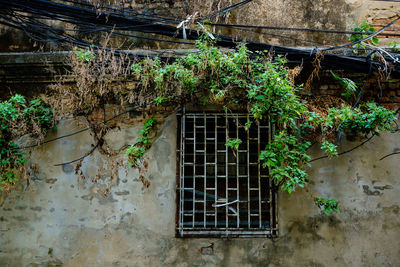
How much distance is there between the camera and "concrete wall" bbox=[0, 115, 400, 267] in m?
4.18

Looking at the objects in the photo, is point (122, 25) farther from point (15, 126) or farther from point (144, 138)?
point (15, 126)

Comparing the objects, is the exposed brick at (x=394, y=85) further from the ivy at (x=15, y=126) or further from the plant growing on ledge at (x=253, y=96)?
the ivy at (x=15, y=126)

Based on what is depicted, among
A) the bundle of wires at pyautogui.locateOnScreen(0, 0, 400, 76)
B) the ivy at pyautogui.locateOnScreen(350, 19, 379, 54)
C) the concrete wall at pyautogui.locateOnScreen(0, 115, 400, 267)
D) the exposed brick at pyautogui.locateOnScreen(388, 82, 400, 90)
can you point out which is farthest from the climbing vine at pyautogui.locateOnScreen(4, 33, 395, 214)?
the ivy at pyautogui.locateOnScreen(350, 19, 379, 54)

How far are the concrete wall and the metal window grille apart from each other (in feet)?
0.42

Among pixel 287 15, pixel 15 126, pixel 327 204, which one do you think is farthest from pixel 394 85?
pixel 15 126

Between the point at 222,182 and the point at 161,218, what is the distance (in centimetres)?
91

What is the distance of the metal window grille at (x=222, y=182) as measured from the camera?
4250 mm

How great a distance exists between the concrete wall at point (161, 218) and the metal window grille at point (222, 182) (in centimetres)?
13

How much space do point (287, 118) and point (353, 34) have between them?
154 centimetres

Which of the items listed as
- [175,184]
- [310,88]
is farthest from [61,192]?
[310,88]

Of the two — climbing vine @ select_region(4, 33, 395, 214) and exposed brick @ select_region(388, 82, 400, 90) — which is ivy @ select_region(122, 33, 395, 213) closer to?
climbing vine @ select_region(4, 33, 395, 214)

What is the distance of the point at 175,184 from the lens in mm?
4359

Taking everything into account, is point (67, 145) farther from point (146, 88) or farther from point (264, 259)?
point (264, 259)

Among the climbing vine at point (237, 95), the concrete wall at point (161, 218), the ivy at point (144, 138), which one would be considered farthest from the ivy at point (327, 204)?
the ivy at point (144, 138)
